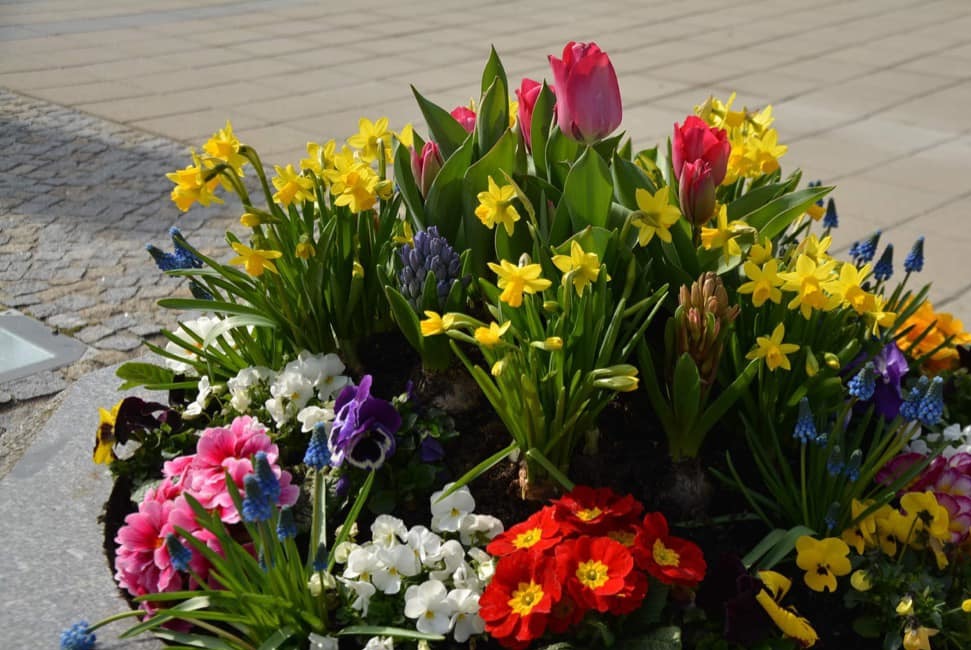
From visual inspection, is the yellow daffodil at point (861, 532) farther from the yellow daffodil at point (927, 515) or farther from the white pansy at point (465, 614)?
the white pansy at point (465, 614)

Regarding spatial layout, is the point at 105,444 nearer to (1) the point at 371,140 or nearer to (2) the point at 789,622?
(1) the point at 371,140

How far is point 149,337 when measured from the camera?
3.80 metres

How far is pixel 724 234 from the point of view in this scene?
6.55 feet

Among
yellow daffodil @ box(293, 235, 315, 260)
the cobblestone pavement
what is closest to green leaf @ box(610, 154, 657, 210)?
yellow daffodil @ box(293, 235, 315, 260)

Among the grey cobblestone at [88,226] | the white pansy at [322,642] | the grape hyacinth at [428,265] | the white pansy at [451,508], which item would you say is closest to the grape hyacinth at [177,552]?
the white pansy at [322,642]

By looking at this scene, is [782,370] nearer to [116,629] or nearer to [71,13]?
[116,629]

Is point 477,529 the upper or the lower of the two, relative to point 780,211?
lower

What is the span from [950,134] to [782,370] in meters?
4.33

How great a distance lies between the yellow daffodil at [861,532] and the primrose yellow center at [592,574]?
51cm

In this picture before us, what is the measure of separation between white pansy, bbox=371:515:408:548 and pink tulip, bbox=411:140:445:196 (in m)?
0.72

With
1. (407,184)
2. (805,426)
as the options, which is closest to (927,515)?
(805,426)

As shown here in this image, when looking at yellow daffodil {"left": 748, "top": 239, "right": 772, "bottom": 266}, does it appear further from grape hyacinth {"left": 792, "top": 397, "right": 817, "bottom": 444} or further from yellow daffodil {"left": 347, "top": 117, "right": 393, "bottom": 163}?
yellow daffodil {"left": 347, "top": 117, "right": 393, "bottom": 163}

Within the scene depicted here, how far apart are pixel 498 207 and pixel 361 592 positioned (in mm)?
707

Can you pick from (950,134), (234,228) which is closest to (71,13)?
(234,228)
